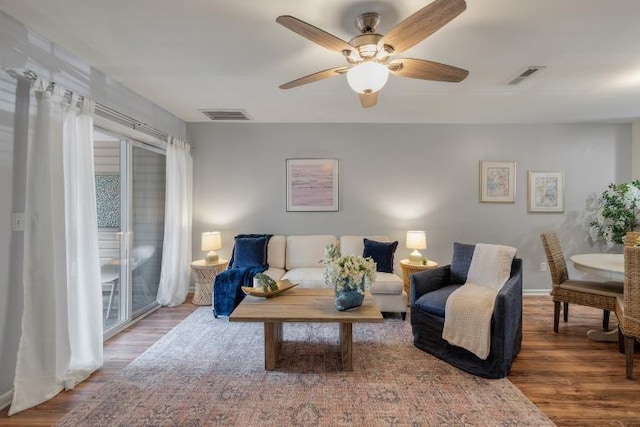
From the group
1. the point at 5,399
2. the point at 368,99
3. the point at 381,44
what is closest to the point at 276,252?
the point at 368,99

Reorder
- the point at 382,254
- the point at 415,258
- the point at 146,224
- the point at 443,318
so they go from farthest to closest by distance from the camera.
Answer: the point at 415,258
the point at 382,254
the point at 146,224
the point at 443,318

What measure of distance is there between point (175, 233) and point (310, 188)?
1.88 meters

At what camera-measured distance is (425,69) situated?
2.07 m

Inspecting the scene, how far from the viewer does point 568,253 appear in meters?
4.63

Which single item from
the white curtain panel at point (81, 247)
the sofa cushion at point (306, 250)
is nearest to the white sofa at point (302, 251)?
the sofa cushion at point (306, 250)

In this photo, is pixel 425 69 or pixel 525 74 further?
pixel 525 74

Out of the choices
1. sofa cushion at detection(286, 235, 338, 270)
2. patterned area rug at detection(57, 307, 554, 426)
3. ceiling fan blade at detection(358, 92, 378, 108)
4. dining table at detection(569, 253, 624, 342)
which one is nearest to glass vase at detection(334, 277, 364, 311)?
patterned area rug at detection(57, 307, 554, 426)

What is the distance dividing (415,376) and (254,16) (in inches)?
108

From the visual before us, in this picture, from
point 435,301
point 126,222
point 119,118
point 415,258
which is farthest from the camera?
point 415,258

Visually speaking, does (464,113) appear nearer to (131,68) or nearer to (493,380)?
(493,380)

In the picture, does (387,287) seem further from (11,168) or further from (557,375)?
(11,168)

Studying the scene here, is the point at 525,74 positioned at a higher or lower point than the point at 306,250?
higher

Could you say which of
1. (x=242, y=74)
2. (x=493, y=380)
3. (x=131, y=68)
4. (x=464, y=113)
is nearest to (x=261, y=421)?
(x=493, y=380)

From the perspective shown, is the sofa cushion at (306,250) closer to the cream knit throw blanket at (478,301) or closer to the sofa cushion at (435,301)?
the sofa cushion at (435,301)
